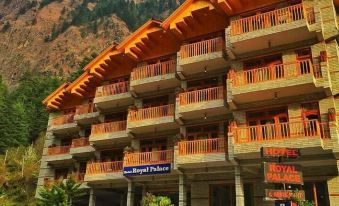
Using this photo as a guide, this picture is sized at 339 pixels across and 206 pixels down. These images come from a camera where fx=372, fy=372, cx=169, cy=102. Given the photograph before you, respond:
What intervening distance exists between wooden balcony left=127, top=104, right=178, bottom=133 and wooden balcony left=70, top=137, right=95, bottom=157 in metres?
6.16

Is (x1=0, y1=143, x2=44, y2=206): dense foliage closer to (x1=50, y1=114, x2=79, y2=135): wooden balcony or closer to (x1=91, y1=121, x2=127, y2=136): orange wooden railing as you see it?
(x1=50, y1=114, x2=79, y2=135): wooden balcony

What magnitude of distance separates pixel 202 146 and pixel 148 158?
16.5 ft

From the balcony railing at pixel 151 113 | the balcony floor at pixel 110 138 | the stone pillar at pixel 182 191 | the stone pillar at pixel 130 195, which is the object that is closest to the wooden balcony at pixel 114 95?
the balcony railing at pixel 151 113

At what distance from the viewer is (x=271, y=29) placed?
23.1 m

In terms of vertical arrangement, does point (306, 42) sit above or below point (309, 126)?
above

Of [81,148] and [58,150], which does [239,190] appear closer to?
[81,148]

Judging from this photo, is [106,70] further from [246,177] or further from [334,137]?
[334,137]

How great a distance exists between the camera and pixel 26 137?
6209cm

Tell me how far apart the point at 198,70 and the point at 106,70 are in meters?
10.5

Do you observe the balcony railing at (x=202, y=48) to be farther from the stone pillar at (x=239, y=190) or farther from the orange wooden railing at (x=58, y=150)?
the orange wooden railing at (x=58, y=150)

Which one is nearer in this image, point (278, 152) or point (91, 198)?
point (278, 152)

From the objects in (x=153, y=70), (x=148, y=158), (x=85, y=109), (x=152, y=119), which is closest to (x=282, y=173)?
(x=148, y=158)

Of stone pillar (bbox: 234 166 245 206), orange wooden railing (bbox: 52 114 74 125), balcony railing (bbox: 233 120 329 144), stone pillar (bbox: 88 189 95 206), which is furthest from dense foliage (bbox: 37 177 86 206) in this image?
balcony railing (bbox: 233 120 329 144)

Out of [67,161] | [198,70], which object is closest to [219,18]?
[198,70]
